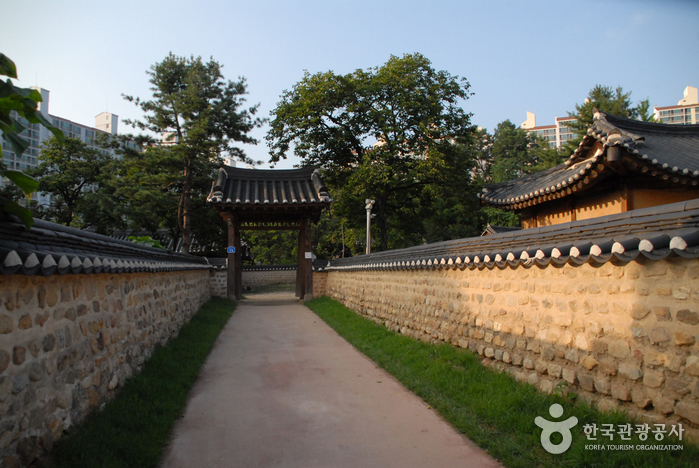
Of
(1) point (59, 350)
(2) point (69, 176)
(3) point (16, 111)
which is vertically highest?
(2) point (69, 176)

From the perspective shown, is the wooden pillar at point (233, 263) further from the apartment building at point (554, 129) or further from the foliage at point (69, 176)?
the apartment building at point (554, 129)

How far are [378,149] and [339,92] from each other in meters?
3.09

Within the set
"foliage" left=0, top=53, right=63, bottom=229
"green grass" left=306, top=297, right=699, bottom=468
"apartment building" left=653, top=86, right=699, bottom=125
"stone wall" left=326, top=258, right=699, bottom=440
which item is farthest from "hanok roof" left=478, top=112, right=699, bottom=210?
"apartment building" left=653, top=86, right=699, bottom=125

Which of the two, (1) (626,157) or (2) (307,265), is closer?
(1) (626,157)

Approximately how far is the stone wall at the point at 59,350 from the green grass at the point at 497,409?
3.43m

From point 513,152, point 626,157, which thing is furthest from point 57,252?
point 513,152

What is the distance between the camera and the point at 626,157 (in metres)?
8.02

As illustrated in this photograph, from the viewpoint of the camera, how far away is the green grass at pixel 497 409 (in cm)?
325

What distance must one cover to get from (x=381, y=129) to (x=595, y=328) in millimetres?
16711

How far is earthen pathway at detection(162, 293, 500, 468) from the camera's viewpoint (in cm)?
373

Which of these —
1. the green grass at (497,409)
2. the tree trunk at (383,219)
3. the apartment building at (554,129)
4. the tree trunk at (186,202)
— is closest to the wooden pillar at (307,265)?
the tree trunk at (383,219)

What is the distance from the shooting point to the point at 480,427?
421 centimetres

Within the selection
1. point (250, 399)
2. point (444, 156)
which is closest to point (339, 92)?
point (444, 156)

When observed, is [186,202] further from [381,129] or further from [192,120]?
[381,129]
